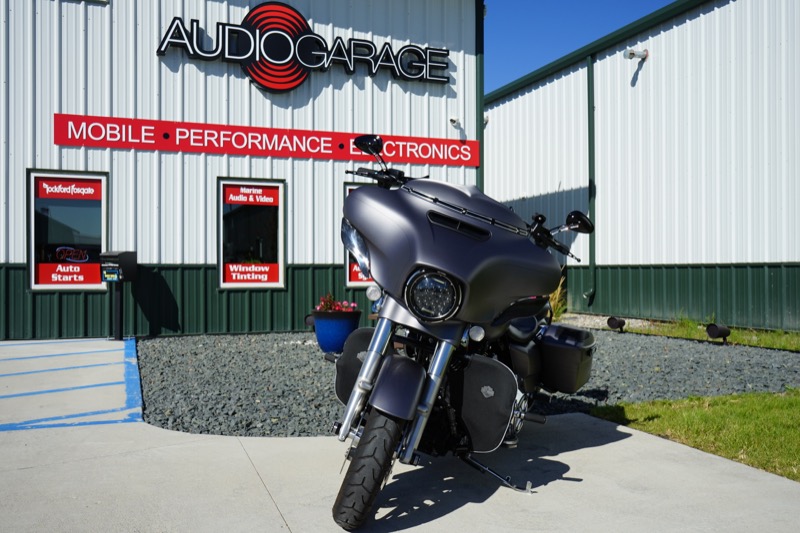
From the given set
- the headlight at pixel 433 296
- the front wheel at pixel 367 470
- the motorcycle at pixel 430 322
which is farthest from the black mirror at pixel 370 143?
the front wheel at pixel 367 470

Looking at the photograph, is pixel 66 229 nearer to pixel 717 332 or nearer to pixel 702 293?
pixel 717 332

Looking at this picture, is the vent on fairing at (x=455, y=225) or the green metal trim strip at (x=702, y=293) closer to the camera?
the vent on fairing at (x=455, y=225)

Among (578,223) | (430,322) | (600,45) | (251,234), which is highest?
(600,45)

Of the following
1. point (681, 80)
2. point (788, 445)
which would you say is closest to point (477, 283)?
point (788, 445)

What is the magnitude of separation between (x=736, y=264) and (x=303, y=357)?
7.47 metres

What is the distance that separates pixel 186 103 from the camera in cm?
1064

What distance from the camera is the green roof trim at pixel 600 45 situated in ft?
41.7

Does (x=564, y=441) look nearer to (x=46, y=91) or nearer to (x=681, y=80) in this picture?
(x=46, y=91)

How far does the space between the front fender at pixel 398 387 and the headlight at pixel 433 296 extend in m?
0.23

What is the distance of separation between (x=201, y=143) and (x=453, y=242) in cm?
827

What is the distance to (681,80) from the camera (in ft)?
41.9

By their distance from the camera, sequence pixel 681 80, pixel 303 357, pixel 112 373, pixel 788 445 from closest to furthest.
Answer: pixel 788 445 < pixel 112 373 < pixel 303 357 < pixel 681 80

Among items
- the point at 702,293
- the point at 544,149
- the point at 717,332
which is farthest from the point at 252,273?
the point at 544,149

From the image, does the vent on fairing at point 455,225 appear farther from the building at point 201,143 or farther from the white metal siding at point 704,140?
the white metal siding at point 704,140
